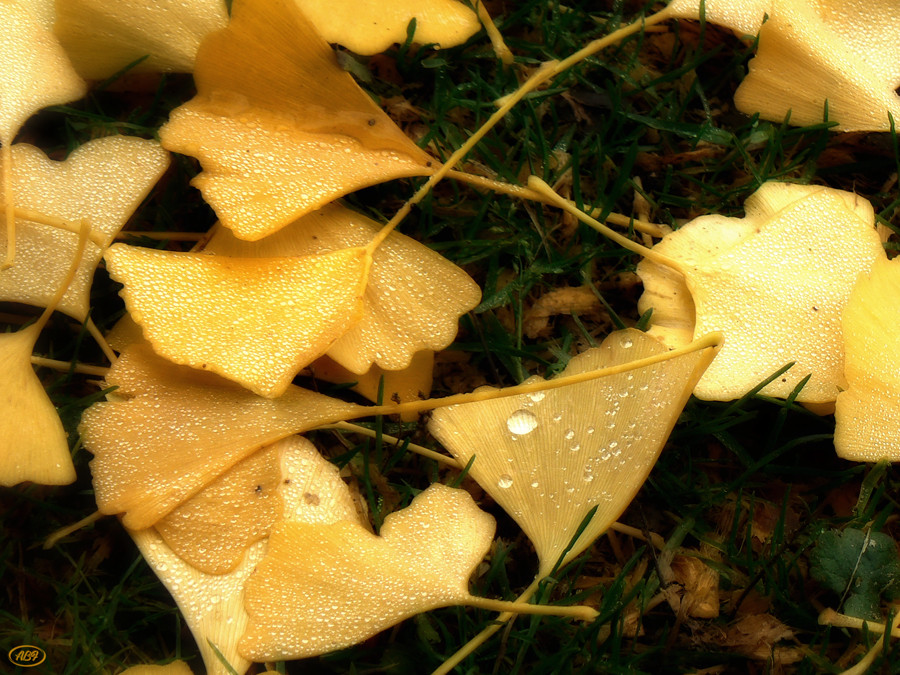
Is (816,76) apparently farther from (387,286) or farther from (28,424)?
(28,424)

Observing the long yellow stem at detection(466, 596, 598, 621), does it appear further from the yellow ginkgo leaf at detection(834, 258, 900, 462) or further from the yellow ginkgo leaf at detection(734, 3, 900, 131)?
the yellow ginkgo leaf at detection(734, 3, 900, 131)

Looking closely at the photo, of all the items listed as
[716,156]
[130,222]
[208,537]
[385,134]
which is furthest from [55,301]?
[716,156]

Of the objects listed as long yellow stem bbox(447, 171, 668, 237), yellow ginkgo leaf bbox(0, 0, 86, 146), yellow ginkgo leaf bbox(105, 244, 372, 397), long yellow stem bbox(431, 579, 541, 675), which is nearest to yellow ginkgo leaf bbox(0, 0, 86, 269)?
yellow ginkgo leaf bbox(0, 0, 86, 146)

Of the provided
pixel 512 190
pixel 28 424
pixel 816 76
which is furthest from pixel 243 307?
pixel 816 76

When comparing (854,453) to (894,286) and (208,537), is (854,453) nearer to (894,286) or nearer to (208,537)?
(894,286)

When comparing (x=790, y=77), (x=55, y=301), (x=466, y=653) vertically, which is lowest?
(x=466, y=653)

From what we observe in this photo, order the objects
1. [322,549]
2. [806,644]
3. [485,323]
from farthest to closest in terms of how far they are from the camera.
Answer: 1. [485,323]
2. [806,644]
3. [322,549]
